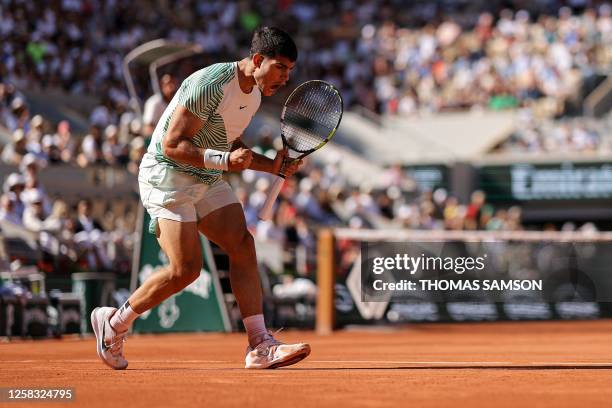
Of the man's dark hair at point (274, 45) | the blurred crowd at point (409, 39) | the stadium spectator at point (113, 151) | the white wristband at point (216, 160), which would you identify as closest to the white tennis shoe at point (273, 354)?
the white wristband at point (216, 160)

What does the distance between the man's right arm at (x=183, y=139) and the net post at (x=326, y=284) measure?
899 centimetres

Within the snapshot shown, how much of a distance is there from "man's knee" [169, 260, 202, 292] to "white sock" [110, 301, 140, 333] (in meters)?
0.39

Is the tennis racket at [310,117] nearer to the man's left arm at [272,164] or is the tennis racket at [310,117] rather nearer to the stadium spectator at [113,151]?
the man's left arm at [272,164]

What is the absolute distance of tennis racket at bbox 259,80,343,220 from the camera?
892 cm

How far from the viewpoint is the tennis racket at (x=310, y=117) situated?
29.3ft

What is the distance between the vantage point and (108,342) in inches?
347

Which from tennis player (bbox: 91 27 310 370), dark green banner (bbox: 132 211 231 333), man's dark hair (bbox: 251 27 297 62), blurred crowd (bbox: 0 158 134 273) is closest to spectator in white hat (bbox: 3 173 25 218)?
blurred crowd (bbox: 0 158 134 273)

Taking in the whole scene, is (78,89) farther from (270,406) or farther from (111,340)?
(270,406)

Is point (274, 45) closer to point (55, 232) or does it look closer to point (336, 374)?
point (336, 374)

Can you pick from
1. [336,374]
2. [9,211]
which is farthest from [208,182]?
[9,211]

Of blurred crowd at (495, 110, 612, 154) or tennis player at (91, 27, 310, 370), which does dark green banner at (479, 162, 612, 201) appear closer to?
blurred crowd at (495, 110, 612, 154)

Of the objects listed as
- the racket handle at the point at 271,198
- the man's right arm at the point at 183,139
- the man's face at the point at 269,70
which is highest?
the man's face at the point at 269,70

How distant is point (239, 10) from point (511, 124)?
311 inches

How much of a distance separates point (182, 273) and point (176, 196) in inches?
19.9
